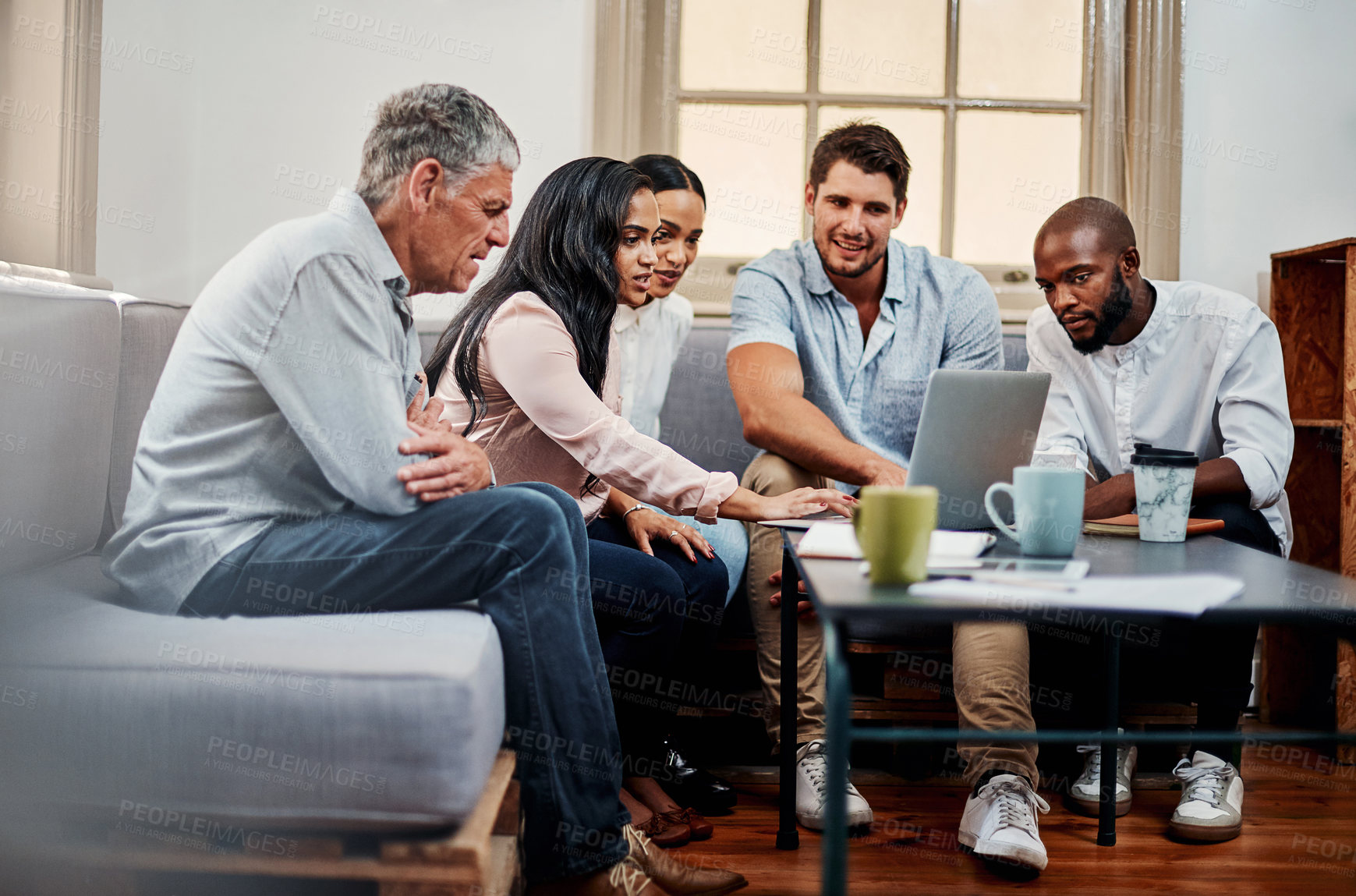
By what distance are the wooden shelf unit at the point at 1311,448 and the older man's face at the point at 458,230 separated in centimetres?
189

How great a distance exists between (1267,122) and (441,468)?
97.3 inches

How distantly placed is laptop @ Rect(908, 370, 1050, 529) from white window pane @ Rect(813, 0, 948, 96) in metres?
1.66

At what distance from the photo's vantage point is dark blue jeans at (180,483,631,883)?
3.91 ft

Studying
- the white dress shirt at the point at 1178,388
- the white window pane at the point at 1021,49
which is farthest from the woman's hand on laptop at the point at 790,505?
the white window pane at the point at 1021,49

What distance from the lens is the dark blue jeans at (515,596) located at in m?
1.19

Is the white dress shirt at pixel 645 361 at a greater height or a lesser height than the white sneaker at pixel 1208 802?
greater

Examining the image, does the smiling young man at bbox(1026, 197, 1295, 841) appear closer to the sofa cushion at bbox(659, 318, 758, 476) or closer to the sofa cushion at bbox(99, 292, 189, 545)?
the sofa cushion at bbox(659, 318, 758, 476)

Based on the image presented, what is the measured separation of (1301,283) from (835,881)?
7.29 feet

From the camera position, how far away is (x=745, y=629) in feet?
6.48

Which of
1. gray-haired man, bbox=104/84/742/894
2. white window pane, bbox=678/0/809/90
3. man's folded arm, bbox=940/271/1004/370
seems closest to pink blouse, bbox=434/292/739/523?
gray-haired man, bbox=104/84/742/894

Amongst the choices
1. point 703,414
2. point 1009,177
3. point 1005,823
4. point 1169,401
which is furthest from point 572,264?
point 1009,177

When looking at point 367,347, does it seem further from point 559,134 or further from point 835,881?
point 559,134

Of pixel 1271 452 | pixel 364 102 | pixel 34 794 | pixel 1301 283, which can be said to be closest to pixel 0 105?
pixel 364 102

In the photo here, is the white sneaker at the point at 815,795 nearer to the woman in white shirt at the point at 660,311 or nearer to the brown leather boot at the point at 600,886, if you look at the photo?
the brown leather boot at the point at 600,886
